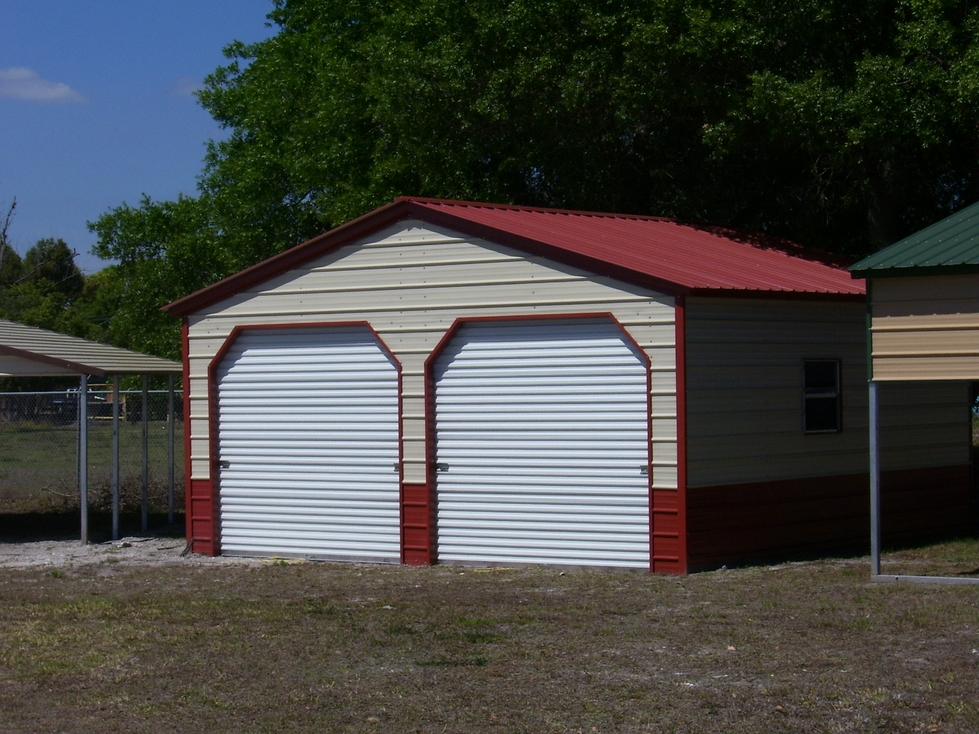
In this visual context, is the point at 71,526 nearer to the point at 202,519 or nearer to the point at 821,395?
the point at 202,519

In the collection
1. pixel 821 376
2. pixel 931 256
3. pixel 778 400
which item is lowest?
pixel 778 400

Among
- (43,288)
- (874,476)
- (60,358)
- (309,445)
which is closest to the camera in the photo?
(874,476)

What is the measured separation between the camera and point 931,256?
11406mm

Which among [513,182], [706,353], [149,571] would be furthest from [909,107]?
[149,571]

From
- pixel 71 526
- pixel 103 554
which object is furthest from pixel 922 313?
pixel 71 526

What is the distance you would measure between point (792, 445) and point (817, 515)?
867 millimetres

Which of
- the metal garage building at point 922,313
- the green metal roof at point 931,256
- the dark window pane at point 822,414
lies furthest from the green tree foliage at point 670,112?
the metal garage building at point 922,313

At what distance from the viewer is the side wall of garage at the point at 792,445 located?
13.2 metres

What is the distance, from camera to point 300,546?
15.2m

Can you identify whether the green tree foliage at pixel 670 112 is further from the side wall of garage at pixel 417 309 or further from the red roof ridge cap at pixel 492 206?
the side wall of garage at pixel 417 309

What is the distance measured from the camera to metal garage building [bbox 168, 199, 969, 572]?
13203 mm

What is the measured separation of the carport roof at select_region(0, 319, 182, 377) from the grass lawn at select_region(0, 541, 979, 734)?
4.03 metres

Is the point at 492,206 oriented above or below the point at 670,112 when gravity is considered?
below

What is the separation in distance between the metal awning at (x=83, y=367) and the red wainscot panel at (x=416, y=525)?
4117 millimetres
